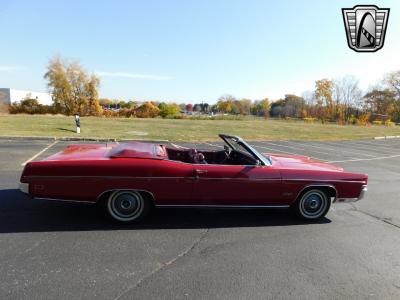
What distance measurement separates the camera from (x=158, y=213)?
4668 millimetres

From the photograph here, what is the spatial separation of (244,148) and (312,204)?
4.25 ft

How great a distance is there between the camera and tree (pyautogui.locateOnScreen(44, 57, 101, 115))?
51344mm

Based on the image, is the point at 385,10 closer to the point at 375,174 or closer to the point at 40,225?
the point at 375,174

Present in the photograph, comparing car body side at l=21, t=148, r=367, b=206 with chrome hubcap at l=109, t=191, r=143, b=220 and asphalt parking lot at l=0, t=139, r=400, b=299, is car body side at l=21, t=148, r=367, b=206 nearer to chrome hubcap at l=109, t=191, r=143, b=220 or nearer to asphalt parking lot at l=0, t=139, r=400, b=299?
chrome hubcap at l=109, t=191, r=143, b=220

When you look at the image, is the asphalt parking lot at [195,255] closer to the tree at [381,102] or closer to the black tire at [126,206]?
the black tire at [126,206]

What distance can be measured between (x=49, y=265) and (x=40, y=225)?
115 cm

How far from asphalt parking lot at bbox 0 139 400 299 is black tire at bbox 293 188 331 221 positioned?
17 cm

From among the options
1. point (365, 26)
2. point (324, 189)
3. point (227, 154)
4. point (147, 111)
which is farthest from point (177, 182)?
point (147, 111)

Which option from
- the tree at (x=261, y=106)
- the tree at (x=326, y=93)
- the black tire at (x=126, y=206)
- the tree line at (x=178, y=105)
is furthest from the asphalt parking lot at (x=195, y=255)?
the tree at (x=261, y=106)

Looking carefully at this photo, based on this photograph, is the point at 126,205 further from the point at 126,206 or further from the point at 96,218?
the point at 96,218

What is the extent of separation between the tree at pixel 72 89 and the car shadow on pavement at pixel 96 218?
4865 centimetres

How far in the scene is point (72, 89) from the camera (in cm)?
5169

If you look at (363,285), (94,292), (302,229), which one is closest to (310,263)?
(363,285)

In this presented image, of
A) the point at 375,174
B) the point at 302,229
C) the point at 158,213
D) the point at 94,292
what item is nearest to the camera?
the point at 94,292
